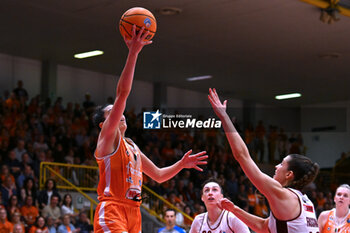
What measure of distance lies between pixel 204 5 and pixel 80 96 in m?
8.68

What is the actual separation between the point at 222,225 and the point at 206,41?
978cm

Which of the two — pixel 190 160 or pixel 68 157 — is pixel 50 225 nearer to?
pixel 68 157

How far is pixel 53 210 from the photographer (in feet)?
40.5

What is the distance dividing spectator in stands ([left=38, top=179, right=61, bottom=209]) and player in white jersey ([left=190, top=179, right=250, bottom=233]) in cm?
646

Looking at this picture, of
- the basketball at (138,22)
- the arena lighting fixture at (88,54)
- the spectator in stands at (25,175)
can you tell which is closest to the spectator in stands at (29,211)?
the spectator in stands at (25,175)

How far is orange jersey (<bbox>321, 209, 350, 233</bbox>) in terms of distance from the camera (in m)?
8.04

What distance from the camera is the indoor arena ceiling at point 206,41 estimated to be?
1316 centimetres

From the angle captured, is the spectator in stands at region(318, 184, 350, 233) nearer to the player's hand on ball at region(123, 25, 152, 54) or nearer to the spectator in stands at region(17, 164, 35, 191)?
the player's hand on ball at region(123, 25, 152, 54)

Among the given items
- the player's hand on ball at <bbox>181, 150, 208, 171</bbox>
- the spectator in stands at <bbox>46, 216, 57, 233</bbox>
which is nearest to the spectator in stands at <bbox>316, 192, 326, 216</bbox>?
the spectator in stands at <bbox>46, 216, 57, 233</bbox>

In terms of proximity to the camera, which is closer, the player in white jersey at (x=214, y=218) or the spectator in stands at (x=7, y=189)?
the player in white jersey at (x=214, y=218)

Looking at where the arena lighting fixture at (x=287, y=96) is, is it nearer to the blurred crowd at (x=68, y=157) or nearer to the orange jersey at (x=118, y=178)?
the blurred crowd at (x=68, y=157)

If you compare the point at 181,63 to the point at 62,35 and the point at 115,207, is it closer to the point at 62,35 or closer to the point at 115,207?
the point at 62,35

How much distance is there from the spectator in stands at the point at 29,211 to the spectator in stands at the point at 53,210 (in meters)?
0.21

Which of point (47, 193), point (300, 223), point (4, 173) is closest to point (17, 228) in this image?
point (4, 173)
